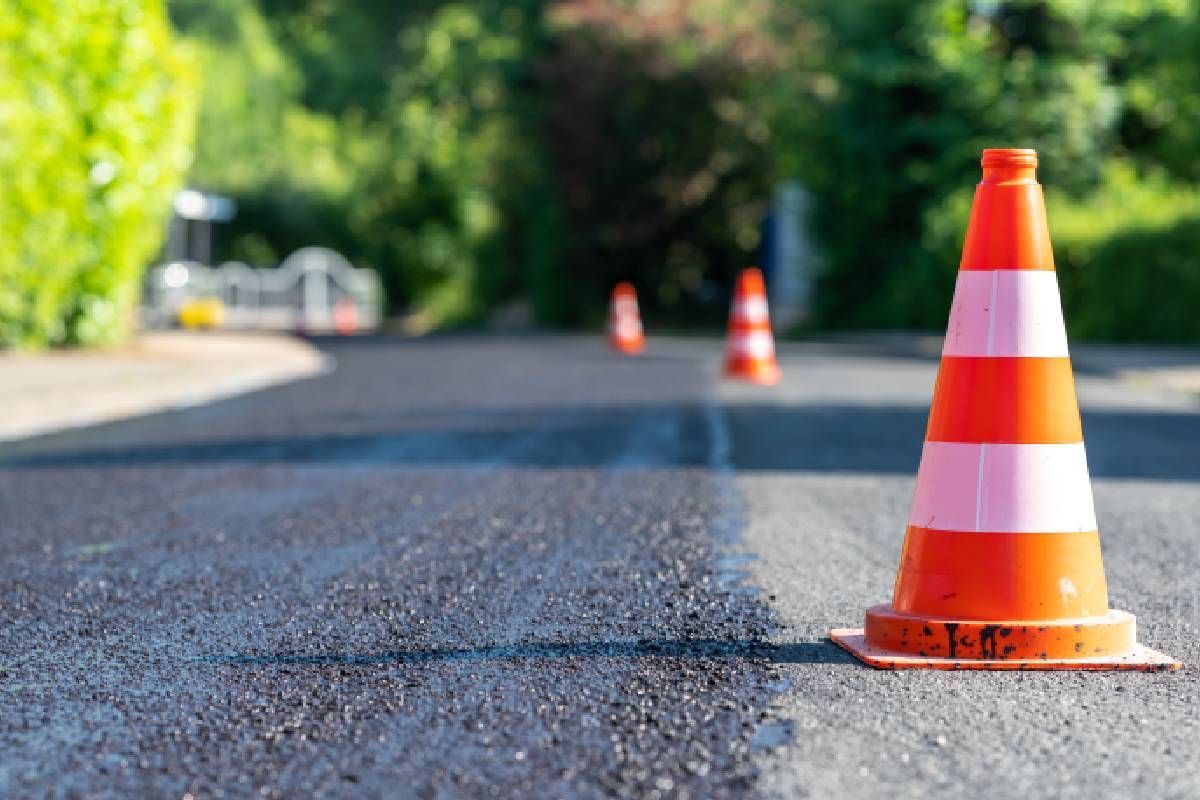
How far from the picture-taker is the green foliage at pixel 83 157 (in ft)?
58.3

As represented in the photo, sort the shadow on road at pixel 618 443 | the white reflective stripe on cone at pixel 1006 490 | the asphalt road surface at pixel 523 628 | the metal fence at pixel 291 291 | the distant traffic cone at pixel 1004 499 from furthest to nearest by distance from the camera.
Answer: the metal fence at pixel 291 291, the shadow on road at pixel 618 443, the white reflective stripe on cone at pixel 1006 490, the distant traffic cone at pixel 1004 499, the asphalt road surface at pixel 523 628

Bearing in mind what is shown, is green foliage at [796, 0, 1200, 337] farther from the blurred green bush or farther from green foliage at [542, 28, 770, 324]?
green foliage at [542, 28, 770, 324]

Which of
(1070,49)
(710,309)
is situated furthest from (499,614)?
(710,309)

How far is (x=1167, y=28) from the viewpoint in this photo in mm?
27969

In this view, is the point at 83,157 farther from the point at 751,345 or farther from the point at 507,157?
the point at 507,157

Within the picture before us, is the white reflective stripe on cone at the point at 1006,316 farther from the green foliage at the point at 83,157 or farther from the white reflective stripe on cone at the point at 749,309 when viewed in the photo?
the green foliage at the point at 83,157

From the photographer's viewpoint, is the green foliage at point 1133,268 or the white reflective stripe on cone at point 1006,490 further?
the green foliage at point 1133,268

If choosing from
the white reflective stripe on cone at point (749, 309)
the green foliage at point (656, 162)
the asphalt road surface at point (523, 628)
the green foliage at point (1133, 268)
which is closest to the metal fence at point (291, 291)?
the green foliage at point (656, 162)

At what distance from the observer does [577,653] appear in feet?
16.3

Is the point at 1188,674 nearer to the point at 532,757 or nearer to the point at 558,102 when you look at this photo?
the point at 532,757

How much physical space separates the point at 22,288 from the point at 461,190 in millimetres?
30165

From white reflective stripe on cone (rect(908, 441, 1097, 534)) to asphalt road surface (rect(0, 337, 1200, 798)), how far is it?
42cm

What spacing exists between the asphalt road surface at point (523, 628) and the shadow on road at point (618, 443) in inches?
2.5

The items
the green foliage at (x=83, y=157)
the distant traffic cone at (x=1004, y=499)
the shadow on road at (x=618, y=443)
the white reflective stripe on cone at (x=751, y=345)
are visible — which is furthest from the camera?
the white reflective stripe on cone at (x=751, y=345)
